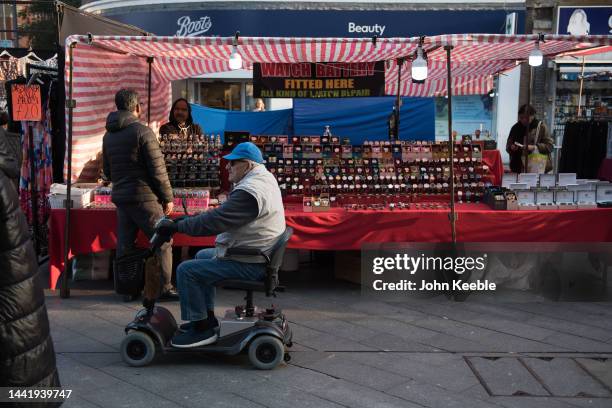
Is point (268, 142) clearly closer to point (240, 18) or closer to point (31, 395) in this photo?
point (31, 395)

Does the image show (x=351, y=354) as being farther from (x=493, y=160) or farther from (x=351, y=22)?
(x=351, y=22)

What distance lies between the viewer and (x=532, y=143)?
8258 mm

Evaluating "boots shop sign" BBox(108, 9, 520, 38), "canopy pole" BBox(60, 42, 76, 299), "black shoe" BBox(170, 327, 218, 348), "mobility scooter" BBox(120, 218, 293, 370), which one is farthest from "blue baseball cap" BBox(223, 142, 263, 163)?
"boots shop sign" BBox(108, 9, 520, 38)

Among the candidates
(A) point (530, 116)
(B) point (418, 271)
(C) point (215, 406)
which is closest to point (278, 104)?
(A) point (530, 116)

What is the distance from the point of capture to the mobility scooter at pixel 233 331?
4.40m

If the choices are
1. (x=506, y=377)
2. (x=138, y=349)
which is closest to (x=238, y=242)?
(x=138, y=349)

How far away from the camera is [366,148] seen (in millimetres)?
7031

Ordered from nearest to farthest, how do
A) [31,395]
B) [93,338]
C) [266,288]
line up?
1. [31,395]
2. [266,288]
3. [93,338]

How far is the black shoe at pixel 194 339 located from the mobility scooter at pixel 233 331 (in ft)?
0.09

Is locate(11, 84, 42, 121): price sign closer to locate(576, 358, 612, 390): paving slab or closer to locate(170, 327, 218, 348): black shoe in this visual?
locate(170, 327, 218, 348): black shoe

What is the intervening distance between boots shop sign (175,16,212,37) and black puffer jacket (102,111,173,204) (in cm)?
1096

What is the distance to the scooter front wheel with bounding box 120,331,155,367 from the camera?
4465mm

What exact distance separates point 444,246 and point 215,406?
313 centimetres

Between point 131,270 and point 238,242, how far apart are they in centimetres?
76
